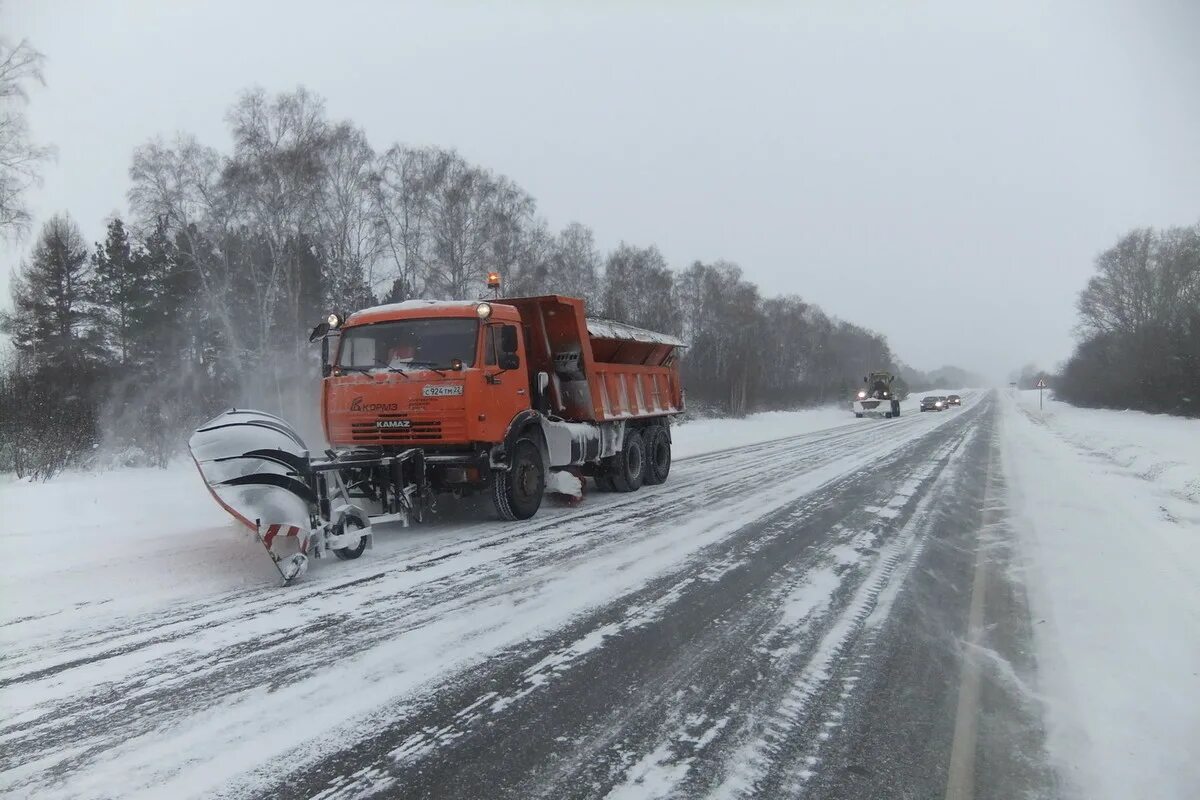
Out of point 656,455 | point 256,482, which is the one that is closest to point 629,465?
point 656,455

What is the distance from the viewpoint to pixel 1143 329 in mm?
54906

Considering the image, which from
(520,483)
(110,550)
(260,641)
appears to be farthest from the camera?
(520,483)

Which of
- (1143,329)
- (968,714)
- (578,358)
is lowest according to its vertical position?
(968,714)

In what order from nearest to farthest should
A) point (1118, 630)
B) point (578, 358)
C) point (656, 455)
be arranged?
1. point (1118, 630)
2. point (578, 358)
3. point (656, 455)

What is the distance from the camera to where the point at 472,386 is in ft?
26.7

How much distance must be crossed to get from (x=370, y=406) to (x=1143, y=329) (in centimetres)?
6517

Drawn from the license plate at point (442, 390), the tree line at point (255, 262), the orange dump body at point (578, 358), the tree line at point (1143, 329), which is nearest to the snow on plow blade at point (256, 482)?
the license plate at point (442, 390)

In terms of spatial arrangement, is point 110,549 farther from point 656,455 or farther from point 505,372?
point 656,455

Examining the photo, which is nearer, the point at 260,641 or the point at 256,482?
the point at 260,641

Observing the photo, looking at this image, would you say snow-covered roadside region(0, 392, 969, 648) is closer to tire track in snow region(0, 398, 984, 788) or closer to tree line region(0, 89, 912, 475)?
tire track in snow region(0, 398, 984, 788)

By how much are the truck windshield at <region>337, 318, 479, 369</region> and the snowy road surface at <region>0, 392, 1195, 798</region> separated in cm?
227

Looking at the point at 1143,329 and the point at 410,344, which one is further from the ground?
the point at 1143,329

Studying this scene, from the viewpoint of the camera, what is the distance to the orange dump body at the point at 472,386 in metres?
8.06

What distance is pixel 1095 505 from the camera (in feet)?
33.9
